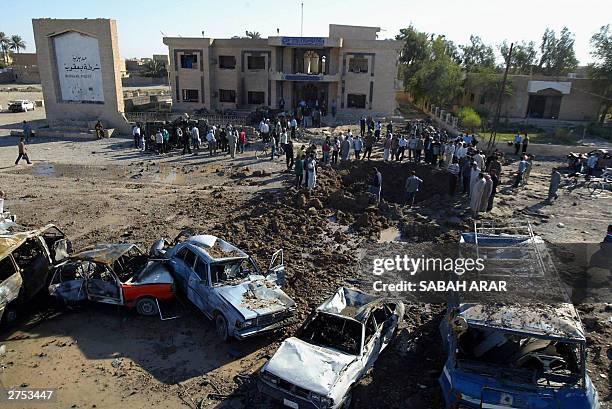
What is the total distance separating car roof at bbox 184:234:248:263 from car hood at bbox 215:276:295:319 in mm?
615

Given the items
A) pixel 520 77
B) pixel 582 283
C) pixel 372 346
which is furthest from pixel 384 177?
pixel 520 77

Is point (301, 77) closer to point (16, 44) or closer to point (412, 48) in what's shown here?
point (412, 48)

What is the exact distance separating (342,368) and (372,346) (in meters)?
0.91

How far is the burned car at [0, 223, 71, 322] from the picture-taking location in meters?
8.62

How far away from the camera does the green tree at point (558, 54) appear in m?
59.3

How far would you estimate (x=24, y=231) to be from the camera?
10.0 meters

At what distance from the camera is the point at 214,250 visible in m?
9.48

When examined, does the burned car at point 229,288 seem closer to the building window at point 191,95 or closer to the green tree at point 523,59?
the building window at point 191,95

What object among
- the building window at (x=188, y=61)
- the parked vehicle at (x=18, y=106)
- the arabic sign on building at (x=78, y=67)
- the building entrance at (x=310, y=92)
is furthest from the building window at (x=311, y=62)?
the parked vehicle at (x=18, y=106)

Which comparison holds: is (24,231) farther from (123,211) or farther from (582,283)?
(582,283)

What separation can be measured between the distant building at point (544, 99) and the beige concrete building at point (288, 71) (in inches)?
435

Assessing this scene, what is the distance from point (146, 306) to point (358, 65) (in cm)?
3218

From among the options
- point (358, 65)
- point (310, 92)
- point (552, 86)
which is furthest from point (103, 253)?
point (552, 86)

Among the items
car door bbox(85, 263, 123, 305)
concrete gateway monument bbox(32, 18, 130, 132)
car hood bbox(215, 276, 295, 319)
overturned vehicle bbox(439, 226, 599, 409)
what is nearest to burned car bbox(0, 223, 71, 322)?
car door bbox(85, 263, 123, 305)
